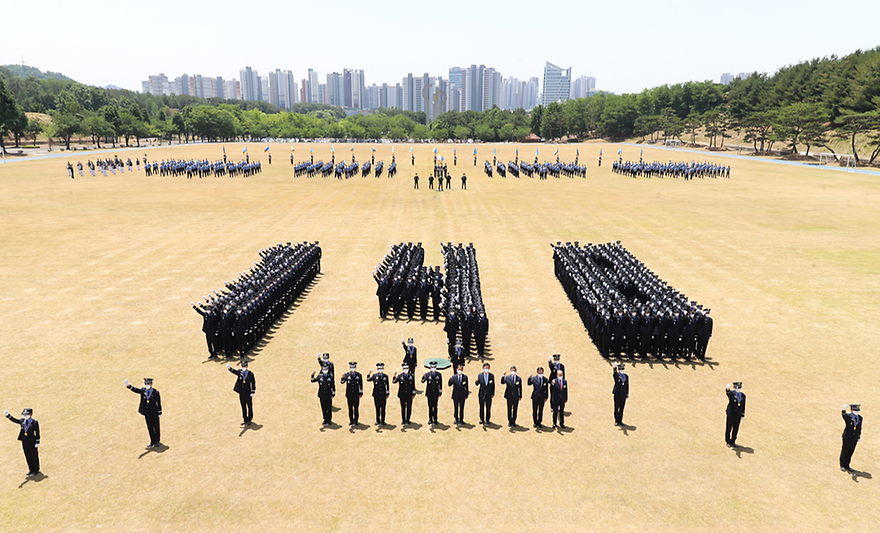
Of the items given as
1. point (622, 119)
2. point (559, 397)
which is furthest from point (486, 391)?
point (622, 119)

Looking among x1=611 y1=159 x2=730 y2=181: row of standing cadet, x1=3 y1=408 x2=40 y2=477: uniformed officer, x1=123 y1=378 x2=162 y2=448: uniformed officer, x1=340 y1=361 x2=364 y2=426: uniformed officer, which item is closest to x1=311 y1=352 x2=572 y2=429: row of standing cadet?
x1=340 y1=361 x2=364 y2=426: uniformed officer

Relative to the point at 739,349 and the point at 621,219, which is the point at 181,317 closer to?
the point at 739,349

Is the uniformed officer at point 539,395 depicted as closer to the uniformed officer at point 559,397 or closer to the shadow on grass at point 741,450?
the uniformed officer at point 559,397

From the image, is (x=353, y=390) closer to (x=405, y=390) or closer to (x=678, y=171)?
(x=405, y=390)

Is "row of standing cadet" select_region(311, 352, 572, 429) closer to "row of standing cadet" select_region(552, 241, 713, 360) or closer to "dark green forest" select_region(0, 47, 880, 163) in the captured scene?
"row of standing cadet" select_region(552, 241, 713, 360)

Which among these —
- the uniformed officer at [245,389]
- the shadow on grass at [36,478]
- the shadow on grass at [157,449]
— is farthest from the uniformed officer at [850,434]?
the shadow on grass at [36,478]

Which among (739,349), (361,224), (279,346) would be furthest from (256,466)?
(361,224)
